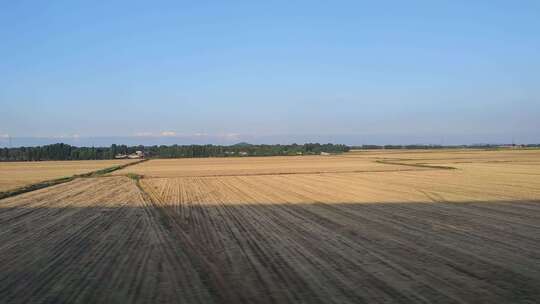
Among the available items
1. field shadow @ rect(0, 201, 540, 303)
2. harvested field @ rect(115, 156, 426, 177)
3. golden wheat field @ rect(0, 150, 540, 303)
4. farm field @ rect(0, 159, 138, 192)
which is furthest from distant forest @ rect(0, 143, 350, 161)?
field shadow @ rect(0, 201, 540, 303)

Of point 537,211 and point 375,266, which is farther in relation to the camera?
point 537,211

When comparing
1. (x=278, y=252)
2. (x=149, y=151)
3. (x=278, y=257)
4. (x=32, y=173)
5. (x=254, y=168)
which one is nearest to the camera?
(x=278, y=257)

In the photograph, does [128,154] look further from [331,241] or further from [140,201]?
[331,241]

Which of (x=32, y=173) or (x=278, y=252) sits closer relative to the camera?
(x=278, y=252)

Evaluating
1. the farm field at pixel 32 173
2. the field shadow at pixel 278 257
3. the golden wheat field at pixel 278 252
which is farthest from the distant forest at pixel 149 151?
the field shadow at pixel 278 257

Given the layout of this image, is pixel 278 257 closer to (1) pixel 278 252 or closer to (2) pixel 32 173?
(1) pixel 278 252

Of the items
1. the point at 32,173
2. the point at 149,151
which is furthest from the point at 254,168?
the point at 149,151

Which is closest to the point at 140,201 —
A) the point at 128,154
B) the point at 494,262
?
the point at 494,262
